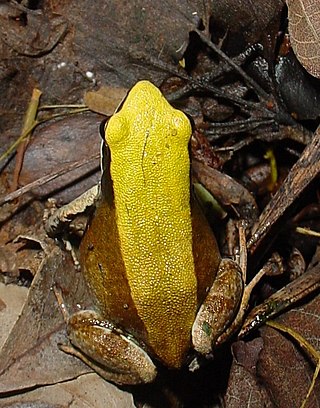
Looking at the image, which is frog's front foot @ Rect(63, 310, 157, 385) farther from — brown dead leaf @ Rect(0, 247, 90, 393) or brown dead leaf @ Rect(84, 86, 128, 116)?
brown dead leaf @ Rect(84, 86, 128, 116)

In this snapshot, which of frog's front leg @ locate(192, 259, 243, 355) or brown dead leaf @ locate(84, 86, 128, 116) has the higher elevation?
brown dead leaf @ locate(84, 86, 128, 116)

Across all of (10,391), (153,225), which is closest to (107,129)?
(153,225)

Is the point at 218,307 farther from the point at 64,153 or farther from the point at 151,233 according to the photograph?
the point at 64,153

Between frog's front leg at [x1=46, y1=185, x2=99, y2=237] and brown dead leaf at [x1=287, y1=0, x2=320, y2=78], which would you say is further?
frog's front leg at [x1=46, y1=185, x2=99, y2=237]

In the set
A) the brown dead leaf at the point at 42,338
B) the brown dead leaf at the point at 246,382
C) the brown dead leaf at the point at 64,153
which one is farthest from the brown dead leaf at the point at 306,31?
the brown dead leaf at the point at 42,338

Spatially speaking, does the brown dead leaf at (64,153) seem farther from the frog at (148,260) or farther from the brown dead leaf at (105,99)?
the frog at (148,260)

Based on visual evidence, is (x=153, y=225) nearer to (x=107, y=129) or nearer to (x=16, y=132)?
(x=107, y=129)

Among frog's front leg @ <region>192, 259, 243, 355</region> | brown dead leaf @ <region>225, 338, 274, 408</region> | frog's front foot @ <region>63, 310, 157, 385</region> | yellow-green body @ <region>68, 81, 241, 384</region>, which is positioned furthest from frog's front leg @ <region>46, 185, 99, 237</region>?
brown dead leaf @ <region>225, 338, 274, 408</region>
